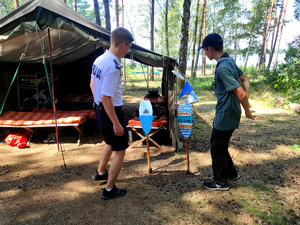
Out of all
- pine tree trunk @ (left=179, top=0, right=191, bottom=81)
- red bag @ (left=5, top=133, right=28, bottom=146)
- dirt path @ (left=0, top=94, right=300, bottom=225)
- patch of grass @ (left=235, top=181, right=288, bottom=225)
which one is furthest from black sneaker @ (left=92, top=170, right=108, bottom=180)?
pine tree trunk @ (left=179, top=0, right=191, bottom=81)

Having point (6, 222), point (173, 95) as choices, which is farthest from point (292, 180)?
point (6, 222)

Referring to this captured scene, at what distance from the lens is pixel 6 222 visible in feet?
6.46

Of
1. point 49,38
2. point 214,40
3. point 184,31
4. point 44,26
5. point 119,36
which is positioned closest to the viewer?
point 119,36

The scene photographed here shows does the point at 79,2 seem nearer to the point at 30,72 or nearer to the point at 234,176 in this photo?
the point at 30,72

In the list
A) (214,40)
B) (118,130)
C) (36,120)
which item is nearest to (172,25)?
(36,120)

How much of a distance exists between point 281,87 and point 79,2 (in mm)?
37806

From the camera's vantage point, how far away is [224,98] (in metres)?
2.21

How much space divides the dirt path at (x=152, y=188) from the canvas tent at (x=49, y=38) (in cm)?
102

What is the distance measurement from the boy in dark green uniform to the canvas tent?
1.46 m

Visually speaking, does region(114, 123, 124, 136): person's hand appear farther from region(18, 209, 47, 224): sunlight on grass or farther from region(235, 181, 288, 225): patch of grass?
region(235, 181, 288, 225): patch of grass

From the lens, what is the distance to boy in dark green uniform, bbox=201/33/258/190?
2.05 meters

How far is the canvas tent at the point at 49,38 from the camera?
2.97 m

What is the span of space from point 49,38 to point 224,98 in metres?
2.89

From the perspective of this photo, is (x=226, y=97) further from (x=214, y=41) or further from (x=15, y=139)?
(x=15, y=139)
